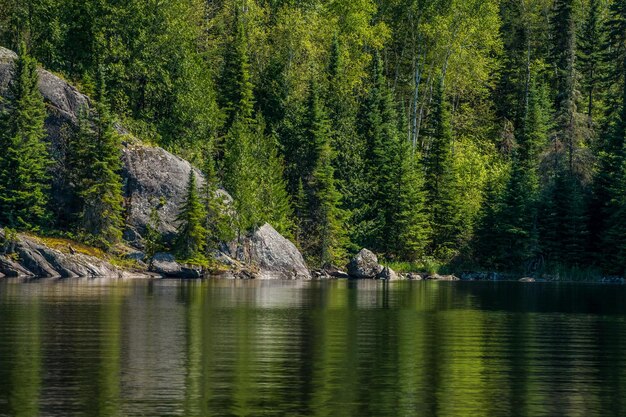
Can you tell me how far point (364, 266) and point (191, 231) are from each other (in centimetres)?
1961

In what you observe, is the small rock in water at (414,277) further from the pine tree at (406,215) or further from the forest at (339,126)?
the pine tree at (406,215)

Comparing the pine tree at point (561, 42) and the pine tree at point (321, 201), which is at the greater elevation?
the pine tree at point (561, 42)

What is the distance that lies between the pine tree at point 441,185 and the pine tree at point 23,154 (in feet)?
133

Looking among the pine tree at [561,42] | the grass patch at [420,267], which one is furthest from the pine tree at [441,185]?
the pine tree at [561,42]

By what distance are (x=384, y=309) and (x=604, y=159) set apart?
175 ft

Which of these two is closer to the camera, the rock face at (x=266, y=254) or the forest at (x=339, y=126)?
the forest at (x=339, y=126)

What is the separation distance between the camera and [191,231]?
9300cm

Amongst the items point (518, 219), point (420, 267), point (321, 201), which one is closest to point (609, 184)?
point (518, 219)

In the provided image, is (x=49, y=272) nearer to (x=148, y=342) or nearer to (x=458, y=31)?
(x=148, y=342)

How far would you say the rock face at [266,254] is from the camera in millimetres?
97625

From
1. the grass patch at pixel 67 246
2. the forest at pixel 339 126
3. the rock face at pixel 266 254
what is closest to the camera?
the grass patch at pixel 67 246

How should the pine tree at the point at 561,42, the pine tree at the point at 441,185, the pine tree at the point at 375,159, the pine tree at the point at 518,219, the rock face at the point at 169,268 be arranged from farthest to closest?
the pine tree at the point at 561,42 → the pine tree at the point at 441,185 → the pine tree at the point at 375,159 → the pine tree at the point at 518,219 → the rock face at the point at 169,268

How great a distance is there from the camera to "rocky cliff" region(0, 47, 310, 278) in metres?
95.9

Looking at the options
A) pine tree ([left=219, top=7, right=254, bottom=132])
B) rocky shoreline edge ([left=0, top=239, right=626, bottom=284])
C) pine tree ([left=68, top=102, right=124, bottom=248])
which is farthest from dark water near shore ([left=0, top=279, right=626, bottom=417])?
pine tree ([left=219, top=7, right=254, bottom=132])
